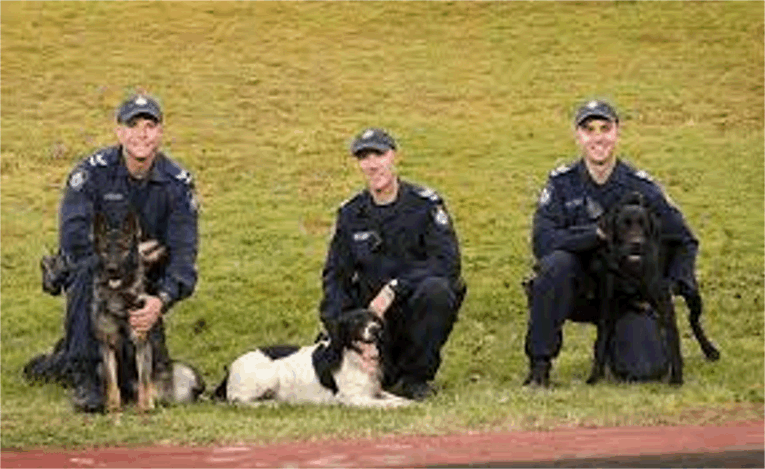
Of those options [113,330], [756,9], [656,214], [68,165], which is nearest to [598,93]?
[756,9]

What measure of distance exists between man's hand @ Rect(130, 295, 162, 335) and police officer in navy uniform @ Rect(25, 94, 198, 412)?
13cm

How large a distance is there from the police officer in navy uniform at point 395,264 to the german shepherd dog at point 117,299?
119 centimetres

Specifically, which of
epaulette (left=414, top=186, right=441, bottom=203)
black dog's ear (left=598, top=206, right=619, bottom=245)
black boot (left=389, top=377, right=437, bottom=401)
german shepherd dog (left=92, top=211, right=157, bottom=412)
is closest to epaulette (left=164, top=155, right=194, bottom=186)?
german shepherd dog (left=92, top=211, right=157, bottom=412)

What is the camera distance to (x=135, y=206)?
9367 mm

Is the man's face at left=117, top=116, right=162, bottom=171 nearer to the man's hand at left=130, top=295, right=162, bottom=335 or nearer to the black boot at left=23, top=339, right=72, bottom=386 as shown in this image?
the man's hand at left=130, top=295, right=162, bottom=335

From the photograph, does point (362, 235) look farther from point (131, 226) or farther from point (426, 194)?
point (131, 226)

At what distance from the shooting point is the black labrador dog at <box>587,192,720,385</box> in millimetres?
9219

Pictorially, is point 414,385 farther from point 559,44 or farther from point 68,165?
point 559,44

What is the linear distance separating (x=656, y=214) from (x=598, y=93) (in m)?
14.7

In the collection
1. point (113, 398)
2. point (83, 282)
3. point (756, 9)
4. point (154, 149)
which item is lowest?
point (113, 398)

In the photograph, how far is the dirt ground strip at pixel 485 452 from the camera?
6.58 m

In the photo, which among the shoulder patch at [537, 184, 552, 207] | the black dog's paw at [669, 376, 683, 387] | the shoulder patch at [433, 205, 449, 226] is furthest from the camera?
the shoulder patch at [537, 184, 552, 207]

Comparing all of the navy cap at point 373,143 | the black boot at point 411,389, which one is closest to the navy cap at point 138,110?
the navy cap at point 373,143

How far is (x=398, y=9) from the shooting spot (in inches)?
1189
